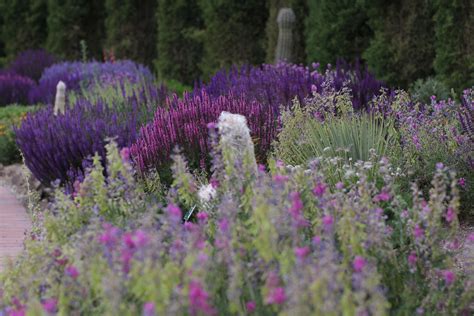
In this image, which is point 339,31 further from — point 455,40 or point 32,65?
point 32,65

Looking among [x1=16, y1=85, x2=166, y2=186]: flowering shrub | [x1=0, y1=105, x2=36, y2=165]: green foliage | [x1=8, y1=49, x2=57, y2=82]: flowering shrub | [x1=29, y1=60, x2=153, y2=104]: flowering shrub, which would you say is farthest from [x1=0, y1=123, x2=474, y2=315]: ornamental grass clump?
[x1=8, y1=49, x2=57, y2=82]: flowering shrub

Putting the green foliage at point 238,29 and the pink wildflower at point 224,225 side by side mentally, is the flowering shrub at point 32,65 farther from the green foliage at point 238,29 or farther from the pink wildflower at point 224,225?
the pink wildflower at point 224,225

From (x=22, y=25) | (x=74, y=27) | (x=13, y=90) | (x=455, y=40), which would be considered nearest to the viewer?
(x=455, y=40)

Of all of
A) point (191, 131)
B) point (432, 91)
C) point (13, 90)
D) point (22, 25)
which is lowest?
point (22, 25)

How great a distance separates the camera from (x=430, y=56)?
10.3 meters

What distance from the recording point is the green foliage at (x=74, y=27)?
20.1 metres

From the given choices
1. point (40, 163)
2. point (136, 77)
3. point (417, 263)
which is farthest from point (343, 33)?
point (417, 263)

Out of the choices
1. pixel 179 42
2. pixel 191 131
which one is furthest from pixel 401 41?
pixel 179 42

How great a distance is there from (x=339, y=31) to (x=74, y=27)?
1067 centimetres

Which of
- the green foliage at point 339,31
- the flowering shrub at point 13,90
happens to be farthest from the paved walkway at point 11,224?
the flowering shrub at point 13,90

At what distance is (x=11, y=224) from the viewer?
6645 mm

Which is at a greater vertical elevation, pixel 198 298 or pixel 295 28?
pixel 198 298

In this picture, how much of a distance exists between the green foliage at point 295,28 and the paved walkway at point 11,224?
6.29m

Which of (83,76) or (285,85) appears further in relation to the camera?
(83,76)
